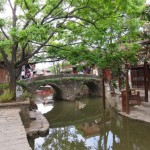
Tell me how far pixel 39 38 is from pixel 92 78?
24.0 metres

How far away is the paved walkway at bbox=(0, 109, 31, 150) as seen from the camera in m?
5.53

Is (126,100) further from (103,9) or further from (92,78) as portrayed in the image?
(92,78)

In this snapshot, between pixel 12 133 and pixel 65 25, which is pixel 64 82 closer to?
pixel 65 25

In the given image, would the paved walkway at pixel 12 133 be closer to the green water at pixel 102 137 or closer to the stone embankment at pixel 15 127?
the stone embankment at pixel 15 127

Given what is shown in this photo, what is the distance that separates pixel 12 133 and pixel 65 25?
694 cm

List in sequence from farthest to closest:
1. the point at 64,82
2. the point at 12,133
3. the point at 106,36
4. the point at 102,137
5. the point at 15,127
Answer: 1. the point at 64,82
2. the point at 102,137
3. the point at 106,36
4. the point at 15,127
5. the point at 12,133

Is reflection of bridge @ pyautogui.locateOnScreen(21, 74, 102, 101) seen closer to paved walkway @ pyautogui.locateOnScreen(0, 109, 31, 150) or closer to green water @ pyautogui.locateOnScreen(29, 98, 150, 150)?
green water @ pyautogui.locateOnScreen(29, 98, 150, 150)

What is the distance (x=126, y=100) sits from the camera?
14.4 meters

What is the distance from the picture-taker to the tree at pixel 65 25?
10.2 meters

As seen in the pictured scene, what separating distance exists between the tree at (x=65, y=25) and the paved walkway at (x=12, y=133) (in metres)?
3.05

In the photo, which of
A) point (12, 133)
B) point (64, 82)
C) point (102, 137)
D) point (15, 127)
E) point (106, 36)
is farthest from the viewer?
point (64, 82)

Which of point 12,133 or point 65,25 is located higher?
point 65,25

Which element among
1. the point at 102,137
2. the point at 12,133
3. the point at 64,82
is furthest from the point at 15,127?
the point at 64,82

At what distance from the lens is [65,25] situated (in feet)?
39.9
